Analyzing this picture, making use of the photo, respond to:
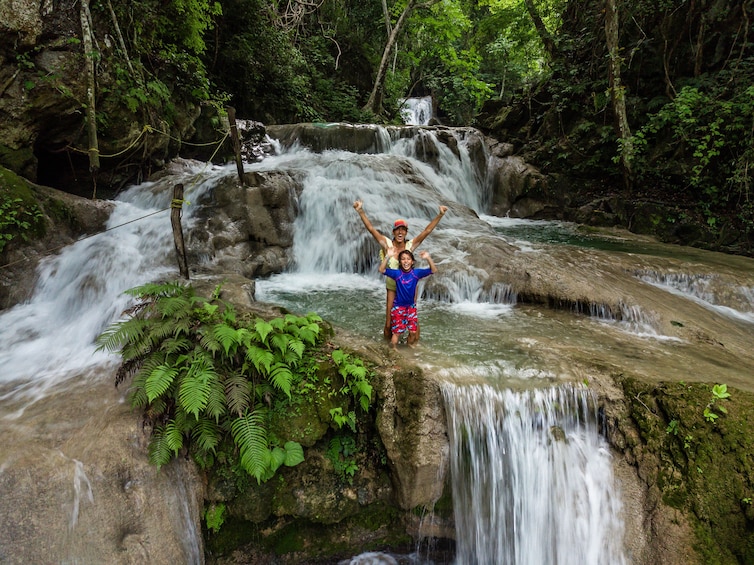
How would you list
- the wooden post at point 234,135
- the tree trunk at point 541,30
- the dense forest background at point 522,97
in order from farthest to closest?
1. the tree trunk at point 541,30
2. the wooden post at point 234,135
3. the dense forest background at point 522,97

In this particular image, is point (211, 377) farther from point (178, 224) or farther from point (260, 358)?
point (178, 224)

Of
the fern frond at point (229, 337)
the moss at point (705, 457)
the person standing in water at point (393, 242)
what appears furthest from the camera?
the person standing in water at point (393, 242)

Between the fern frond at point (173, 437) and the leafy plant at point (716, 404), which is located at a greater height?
the leafy plant at point (716, 404)

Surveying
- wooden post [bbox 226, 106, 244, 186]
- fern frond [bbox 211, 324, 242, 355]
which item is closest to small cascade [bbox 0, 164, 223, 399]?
wooden post [bbox 226, 106, 244, 186]

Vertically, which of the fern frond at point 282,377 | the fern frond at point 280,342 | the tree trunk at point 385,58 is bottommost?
the fern frond at point 282,377

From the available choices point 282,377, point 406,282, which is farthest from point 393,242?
point 282,377

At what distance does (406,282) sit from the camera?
4.62 meters

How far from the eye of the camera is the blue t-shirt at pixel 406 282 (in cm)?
459

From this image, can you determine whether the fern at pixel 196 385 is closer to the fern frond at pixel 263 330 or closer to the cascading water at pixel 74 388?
the fern frond at pixel 263 330

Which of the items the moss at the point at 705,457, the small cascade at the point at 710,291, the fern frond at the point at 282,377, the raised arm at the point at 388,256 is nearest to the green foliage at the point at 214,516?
the fern frond at the point at 282,377

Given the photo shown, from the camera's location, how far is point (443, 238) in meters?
8.38

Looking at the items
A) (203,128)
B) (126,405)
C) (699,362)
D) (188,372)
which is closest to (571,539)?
(699,362)

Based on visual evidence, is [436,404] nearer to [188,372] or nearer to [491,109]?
[188,372]

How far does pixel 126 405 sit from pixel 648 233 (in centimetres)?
1219
